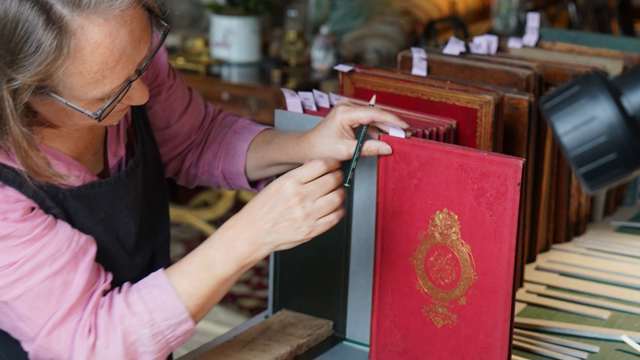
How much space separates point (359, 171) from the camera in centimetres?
151

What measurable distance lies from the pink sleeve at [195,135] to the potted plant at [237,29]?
7.01 feet

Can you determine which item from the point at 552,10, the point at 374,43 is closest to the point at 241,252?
the point at 374,43

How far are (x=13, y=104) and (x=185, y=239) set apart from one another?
288 cm

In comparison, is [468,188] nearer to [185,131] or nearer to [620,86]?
[620,86]

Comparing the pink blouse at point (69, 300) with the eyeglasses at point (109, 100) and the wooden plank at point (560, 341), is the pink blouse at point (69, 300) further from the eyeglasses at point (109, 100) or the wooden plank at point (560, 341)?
the wooden plank at point (560, 341)

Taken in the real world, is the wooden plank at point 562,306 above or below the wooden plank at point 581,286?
below

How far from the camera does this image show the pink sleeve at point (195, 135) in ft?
5.56

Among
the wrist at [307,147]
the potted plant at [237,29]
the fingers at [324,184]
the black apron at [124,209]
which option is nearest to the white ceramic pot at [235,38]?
the potted plant at [237,29]

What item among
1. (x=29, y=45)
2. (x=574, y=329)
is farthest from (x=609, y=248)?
(x=29, y=45)

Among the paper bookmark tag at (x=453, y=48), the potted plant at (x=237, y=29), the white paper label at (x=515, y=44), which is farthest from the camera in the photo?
the potted plant at (x=237, y=29)

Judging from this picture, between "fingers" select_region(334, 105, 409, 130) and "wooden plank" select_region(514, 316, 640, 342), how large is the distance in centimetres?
43

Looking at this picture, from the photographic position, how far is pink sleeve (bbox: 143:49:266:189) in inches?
66.7

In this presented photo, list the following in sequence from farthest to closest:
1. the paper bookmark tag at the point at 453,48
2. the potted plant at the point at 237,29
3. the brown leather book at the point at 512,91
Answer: the potted plant at the point at 237,29, the paper bookmark tag at the point at 453,48, the brown leather book at the point at 512,91

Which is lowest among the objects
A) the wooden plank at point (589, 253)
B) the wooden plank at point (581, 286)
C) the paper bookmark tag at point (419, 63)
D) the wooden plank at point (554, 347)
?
the wooden plank at point (554, 347)
